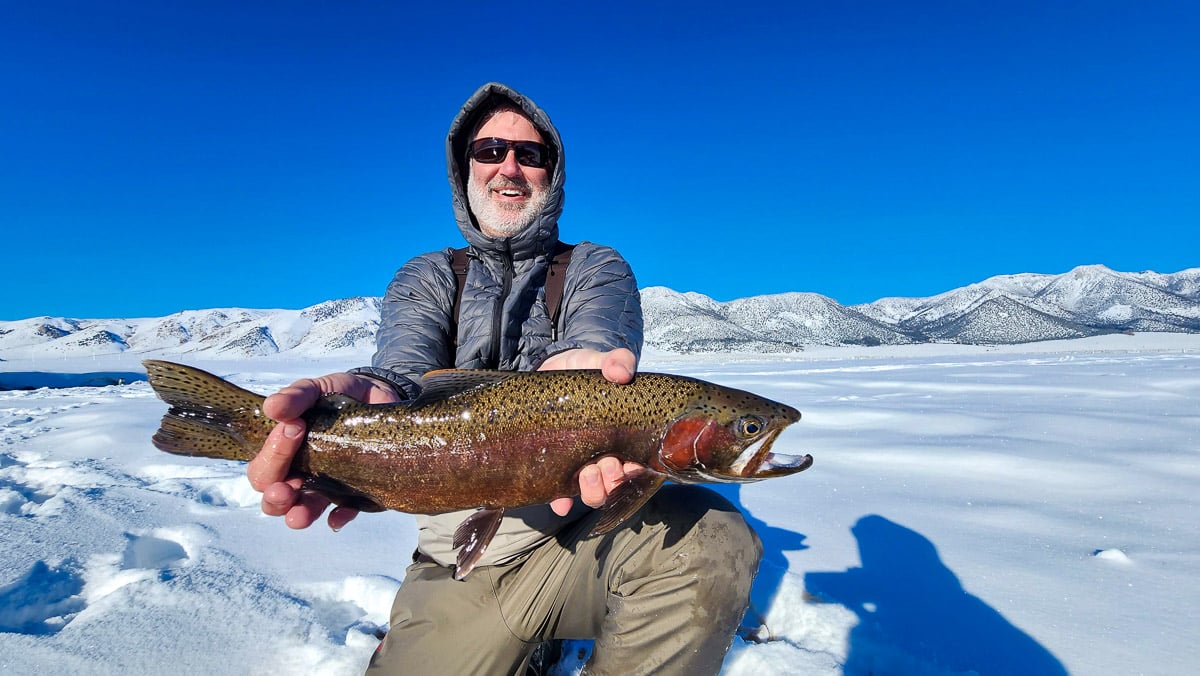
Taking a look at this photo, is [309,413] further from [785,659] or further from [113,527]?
[113,527]

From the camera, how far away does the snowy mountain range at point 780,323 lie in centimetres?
5300

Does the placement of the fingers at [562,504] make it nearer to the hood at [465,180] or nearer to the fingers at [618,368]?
the fingers at [618,368]

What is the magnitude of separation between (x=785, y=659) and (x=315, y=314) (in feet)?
335

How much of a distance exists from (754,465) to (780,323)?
66.5 m

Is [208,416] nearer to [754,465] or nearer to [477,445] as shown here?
[477,445]

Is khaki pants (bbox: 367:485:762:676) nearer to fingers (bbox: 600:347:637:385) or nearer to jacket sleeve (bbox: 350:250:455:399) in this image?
fingers (bbox: 600:347:637:385)

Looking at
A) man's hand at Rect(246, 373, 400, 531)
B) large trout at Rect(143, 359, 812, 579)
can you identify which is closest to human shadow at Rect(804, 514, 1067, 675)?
large trout at Rect(143, 359, 812, 579)

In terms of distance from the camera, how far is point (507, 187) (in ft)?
12.2

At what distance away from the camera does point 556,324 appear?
349cm

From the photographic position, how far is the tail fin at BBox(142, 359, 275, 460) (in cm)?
244

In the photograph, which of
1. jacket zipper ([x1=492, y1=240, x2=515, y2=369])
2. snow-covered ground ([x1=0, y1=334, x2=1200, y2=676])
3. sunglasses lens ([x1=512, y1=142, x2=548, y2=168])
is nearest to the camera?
snow-covered ground ([x1=0, y1=334, x2=1200, y2=676])

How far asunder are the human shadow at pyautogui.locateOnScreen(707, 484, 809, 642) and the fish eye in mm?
656

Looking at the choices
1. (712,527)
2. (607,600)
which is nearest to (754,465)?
(712,527)

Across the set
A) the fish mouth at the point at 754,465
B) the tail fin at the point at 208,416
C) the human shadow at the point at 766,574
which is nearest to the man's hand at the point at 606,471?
the fish mouth at the point at 754,465
